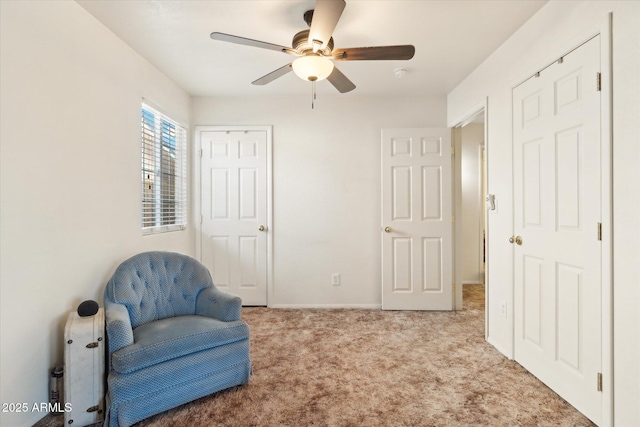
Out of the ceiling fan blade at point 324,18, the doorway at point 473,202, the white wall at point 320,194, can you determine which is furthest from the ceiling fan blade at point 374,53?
the doorway at point 473,202

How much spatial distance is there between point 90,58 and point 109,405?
2173 millimetres

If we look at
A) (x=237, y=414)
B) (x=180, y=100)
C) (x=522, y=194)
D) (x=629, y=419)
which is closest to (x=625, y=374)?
(x=629, y=419)

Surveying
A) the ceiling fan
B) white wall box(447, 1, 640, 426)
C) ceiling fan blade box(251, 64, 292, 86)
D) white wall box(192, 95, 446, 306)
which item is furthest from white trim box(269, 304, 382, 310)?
the ceiling fan

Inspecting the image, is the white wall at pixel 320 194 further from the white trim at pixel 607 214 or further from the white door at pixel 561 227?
the white trim at pixel 607 214

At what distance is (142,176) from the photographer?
112 inches

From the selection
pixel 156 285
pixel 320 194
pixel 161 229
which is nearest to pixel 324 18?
pixel 156 285

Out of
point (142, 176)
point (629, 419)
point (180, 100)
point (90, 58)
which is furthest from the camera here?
point (180, 100)

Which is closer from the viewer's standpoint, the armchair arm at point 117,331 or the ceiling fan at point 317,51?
the armchair arm at point 117,331

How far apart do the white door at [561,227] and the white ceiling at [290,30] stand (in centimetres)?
55

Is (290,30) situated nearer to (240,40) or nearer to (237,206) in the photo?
(240,40)

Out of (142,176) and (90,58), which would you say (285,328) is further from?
(90,58)

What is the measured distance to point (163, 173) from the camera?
3293mm

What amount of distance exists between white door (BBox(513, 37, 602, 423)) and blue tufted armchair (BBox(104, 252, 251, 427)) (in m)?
1.99

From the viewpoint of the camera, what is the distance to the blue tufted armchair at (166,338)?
1.68m
